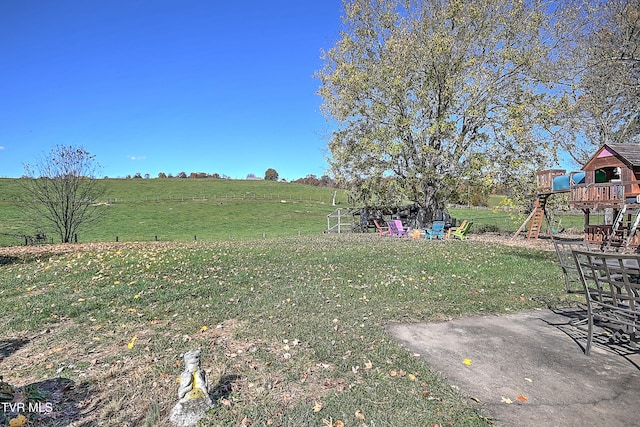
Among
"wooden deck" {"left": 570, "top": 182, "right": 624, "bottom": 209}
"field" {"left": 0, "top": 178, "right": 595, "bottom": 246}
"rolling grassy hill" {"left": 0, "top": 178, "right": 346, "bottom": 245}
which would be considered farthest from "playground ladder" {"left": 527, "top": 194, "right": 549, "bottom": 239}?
"rolling grassy hill" {"left": 0, "top": 178, "right": 346, "bottom": 245}

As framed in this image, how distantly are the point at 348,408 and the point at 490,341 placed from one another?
7.33 feet

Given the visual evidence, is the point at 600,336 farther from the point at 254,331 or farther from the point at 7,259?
the point at 7,259

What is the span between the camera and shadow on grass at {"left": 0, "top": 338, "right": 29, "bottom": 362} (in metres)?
4.16

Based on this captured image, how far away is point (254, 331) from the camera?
4637mm

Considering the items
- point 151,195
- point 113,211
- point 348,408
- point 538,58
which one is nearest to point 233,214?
point 113,211

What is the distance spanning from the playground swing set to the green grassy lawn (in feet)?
21.8

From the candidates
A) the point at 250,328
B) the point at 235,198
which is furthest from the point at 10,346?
the point at 235,198

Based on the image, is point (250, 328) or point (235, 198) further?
point (235, 198)

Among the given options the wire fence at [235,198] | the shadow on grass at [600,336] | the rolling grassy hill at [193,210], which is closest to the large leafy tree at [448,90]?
the rolling grassy hill at [193,210]

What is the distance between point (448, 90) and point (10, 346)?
1908 cm

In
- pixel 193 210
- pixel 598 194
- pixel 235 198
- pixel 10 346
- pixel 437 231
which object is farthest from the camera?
pixel 235 198

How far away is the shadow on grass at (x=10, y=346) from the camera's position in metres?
4.16

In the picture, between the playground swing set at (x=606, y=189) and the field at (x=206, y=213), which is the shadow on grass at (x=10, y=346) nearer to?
the playground swing set at (x=606, y=189)

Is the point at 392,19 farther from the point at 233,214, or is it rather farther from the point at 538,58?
the point at 233,214
